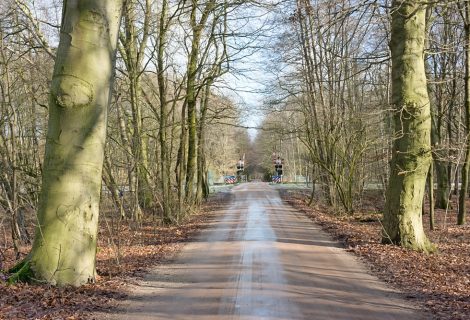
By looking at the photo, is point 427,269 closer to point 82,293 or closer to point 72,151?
point 82,293

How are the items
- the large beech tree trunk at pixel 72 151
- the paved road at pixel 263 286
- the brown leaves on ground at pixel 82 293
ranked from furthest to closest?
the large beech tree trunk at pixel 72 151 → the paved road at pixel 263 286 → the brown leaves on ground at pixel 82 293

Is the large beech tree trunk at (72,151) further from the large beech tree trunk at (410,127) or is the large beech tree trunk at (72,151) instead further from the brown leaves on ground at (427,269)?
the large beech tree trunk at (410,127)

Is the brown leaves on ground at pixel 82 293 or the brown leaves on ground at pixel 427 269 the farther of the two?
the brown leaves on ground at pixel 427 269

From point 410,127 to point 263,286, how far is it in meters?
5.39

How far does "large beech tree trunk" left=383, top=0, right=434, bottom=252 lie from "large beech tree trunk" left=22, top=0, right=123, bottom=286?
21.1 feet

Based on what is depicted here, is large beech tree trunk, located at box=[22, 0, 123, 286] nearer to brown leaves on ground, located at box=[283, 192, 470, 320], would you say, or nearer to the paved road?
the paved road

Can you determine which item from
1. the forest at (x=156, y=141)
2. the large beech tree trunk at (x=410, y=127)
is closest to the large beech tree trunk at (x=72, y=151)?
the forest at (x=156, y=141)

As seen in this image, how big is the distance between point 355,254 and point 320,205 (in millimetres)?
15986

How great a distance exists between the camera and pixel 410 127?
10344 mm

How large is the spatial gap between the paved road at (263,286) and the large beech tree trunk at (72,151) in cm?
113

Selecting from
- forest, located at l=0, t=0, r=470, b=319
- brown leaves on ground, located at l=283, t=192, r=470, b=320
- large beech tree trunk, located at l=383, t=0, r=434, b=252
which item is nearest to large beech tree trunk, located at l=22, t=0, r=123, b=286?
forest, located at l=0, t=0, r=470, b=319

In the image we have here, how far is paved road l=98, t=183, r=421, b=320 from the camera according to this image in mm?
5727

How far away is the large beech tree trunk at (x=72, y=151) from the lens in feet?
21.6

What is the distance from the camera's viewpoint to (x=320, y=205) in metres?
25.9
